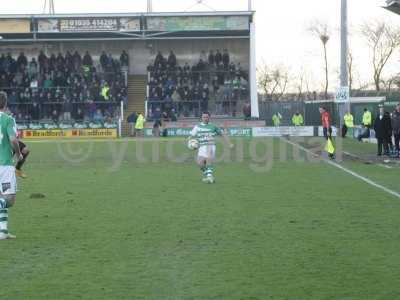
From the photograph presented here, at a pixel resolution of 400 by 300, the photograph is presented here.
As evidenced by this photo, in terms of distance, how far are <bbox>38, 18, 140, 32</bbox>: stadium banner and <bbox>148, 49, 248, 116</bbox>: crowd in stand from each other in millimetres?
2980

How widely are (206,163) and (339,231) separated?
30.1 ft

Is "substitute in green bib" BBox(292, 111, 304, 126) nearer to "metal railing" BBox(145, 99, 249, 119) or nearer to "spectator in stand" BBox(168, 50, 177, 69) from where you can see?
Answer: "metal railing" BBox(145, 99, 249, 119)

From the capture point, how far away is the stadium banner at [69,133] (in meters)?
52.3

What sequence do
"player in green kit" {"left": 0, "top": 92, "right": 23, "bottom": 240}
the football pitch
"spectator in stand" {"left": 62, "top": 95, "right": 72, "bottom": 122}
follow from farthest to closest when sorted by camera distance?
1. "spectator in stand" {"left": 62, "top": 95, "right": 72, "bottom": 122}
2. "player in green kit" {"left": 0, "top": 92, "right": 23, "bottom": 240}
3. the football pitch

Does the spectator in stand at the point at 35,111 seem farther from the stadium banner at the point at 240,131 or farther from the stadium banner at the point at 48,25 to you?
the stadium banner at the point at 240,131

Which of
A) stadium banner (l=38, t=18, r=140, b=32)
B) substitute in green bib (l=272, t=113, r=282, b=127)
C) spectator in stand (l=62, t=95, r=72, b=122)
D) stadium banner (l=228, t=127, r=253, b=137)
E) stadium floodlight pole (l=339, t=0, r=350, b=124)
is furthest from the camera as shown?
substitute in green bib (l=272, t=113, r=282, b=127)

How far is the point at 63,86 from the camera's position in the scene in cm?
5569

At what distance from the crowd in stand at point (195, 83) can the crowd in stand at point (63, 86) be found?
2521 mm

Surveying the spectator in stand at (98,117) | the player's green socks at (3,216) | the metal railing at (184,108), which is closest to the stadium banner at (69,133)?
the spectator in stand at (98,117)

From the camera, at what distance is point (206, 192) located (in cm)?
1750

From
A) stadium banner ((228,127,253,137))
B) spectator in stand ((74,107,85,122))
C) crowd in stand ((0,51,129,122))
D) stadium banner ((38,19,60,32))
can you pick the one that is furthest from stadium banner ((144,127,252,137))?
stadium banner ((38,19,60,32))

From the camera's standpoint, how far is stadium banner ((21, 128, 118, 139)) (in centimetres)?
5231

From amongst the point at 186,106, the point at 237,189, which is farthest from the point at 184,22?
the point at 237,189

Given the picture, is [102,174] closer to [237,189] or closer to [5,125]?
[237,189]
